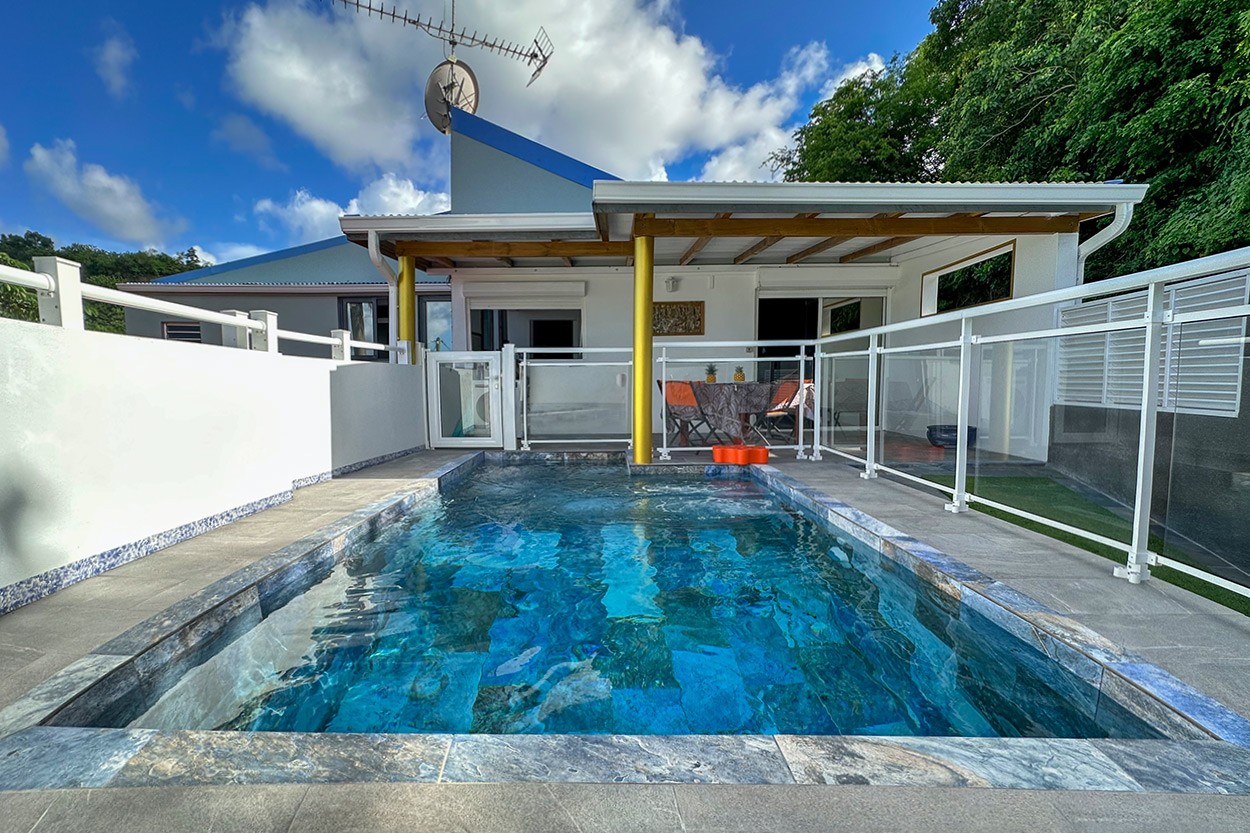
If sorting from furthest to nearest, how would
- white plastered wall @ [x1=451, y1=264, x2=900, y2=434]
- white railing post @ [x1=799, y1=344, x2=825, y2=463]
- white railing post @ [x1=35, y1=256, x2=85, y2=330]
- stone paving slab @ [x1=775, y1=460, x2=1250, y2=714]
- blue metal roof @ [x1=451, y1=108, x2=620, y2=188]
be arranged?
blue metal roof @ [x1=451, y1=108, x2=620, y2=188]
white plastered wall @ [x1=451, y1=264, x2=900, y2=434]
white railing post @ [x1=799, y1=344, x2=825, y2=463]
white railing post @ [x1=35, y1=256, x2=85, y2=330]
stone paving slab @ [x1=775, y1=460, x2=1250, y2=714]

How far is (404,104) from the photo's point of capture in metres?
16.1

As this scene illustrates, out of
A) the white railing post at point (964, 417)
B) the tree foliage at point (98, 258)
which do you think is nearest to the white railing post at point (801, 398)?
the white railing post at point (964, 417)

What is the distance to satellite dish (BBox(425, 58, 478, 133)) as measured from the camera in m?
12.9

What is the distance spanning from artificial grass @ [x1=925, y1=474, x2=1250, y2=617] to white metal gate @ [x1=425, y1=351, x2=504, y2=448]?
500 cm

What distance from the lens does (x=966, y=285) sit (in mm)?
11883

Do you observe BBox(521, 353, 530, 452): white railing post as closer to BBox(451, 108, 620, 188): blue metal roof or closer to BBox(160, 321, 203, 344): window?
BBox(451, 108, 620, 188): blue metal roof

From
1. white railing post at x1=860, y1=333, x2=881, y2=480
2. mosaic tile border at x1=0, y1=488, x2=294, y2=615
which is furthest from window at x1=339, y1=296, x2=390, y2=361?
white railing post at x1=860, y1=333, x2=881, y2=480

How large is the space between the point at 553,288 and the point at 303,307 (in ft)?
17.4

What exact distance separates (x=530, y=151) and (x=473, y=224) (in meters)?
4.22

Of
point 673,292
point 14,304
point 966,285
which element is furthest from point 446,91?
point 966,285

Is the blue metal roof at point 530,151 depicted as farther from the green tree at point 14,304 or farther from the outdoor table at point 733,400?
the green tree at point 14,304

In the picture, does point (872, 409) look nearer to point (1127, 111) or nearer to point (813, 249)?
point (813, 249)

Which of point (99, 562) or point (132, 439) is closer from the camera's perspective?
point (99, 562)

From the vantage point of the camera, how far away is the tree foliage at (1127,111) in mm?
6855
